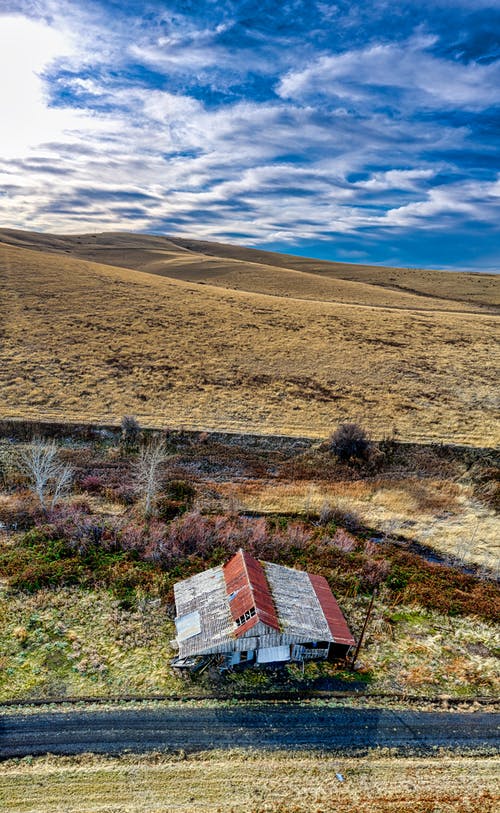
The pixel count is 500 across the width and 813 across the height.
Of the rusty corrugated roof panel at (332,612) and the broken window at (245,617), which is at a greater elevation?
the broken window at (245,617)

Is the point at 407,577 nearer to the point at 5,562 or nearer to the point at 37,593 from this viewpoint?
the point at 37,593

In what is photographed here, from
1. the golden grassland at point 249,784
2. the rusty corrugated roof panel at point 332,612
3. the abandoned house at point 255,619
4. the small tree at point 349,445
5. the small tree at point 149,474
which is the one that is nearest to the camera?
the golden grassland at point 249,784

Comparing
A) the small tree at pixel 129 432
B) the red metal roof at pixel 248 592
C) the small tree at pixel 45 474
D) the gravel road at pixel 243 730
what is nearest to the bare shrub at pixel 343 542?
the red metal roof at pixel 248 592

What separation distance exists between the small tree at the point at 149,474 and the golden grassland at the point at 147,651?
6.47 meters

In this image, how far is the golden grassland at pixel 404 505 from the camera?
29.2m

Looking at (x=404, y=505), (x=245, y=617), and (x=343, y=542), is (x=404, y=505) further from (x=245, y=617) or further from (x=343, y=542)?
(x=245, y=617)

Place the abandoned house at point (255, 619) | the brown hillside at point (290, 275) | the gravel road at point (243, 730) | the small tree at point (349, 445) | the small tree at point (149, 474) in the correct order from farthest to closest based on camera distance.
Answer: the brown hillside at point (290, 275) → the small tree at point (349, 445) → the small tree at point (149, 474) → the abandoned house at point (255, 619) → the gravel road at point (243, 730)

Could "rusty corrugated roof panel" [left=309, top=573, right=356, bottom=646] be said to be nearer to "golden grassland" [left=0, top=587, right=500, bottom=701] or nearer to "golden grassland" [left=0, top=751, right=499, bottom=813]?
"golden grassland" [left=0, top=587, right=500, bottom=701]

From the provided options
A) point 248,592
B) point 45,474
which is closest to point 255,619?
point 248,592

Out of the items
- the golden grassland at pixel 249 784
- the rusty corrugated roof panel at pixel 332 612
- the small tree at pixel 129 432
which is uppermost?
the small tree at pixel 129 432

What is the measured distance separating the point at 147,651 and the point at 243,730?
17.0ft

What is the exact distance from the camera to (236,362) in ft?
168

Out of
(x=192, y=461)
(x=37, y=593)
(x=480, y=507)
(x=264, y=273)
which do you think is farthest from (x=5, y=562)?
(x=264, y=273)

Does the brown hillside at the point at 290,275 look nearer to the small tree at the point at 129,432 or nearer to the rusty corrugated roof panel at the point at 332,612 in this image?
the small tree at the point at 129,432
